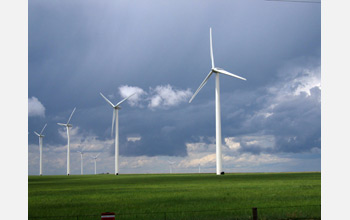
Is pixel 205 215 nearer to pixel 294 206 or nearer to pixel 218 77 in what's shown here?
pixel 294 206

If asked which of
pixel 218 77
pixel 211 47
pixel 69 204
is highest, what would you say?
pixel 211 47

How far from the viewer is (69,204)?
44.8 meters

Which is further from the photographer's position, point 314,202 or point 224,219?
point 314,202

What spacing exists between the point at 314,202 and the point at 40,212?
25.2 metres

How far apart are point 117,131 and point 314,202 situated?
120 m

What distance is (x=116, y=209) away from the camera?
38.8m

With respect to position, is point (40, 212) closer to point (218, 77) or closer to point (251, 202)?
point (251, 202)

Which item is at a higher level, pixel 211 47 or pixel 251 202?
pixel 211 47

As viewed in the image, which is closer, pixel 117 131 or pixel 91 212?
pixel 91 212

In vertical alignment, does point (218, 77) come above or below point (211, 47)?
below
